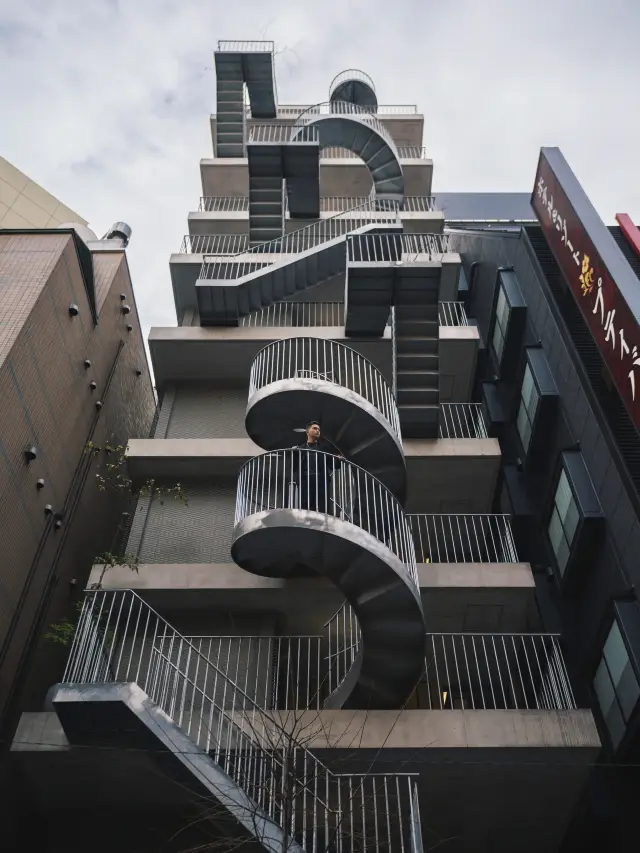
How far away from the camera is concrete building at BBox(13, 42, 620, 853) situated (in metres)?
10.1

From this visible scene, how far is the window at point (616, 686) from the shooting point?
10.6 meters

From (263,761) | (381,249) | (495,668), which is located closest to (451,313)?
(381,249)

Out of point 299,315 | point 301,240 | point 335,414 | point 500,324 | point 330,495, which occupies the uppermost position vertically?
point 301,240

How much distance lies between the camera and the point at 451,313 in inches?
810

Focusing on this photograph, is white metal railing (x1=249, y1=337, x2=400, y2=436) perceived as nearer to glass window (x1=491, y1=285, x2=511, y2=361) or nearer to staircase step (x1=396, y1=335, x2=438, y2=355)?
staircase step (x1=396, y1=335, x2=438, y2=355)

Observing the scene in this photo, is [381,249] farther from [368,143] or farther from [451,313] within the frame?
[368,143]

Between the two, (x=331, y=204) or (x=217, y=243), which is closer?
(x=217, y=243)

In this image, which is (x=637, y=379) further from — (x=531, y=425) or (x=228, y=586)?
(x=228, y=586)

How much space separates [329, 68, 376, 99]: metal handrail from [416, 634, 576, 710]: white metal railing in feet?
87.4

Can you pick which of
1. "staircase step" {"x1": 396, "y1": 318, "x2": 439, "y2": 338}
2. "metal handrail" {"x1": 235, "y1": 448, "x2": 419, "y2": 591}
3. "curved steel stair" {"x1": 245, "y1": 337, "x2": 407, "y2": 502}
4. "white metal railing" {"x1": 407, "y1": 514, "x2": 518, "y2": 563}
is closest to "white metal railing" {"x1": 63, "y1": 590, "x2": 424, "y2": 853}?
"metal handrail" {"x1": 235, "y1": 448, "x2": 419, "y2": 591}

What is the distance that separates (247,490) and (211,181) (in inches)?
698

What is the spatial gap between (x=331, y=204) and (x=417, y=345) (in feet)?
41.6

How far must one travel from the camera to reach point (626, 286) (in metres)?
11.9

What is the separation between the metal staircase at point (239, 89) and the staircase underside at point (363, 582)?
66.9 ft
